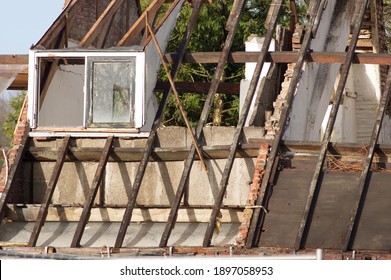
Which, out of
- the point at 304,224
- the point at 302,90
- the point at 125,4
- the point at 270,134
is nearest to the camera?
the point at 304,224

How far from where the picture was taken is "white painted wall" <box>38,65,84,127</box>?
1992 cm

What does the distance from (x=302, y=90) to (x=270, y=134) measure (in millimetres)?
1777

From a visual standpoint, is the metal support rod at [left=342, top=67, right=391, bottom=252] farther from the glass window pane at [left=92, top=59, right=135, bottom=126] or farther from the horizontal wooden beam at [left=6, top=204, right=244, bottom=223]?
the glass window pane at [left=92, top=59, right=135, bottom=126]

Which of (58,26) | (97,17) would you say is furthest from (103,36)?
(58,26)

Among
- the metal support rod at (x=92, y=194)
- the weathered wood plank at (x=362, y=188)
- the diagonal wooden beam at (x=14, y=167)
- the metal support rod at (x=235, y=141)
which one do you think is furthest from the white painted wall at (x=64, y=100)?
the weathered wood plank at (x=362, y=188)

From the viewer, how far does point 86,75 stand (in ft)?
63.1

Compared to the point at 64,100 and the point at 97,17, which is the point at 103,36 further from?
the point at 64,100

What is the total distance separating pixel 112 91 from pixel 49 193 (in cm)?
207

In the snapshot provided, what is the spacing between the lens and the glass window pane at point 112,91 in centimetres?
1919

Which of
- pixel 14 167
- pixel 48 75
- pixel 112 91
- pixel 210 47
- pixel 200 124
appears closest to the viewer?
pixel 200 124
